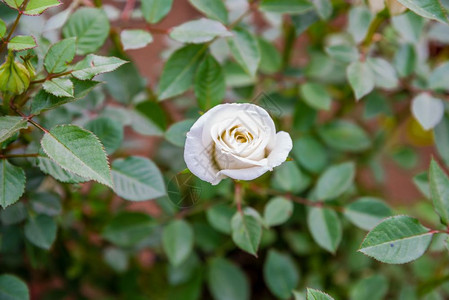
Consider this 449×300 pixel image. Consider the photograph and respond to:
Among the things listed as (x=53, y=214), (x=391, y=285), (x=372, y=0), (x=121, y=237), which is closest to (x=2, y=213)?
(x=53, y=214)

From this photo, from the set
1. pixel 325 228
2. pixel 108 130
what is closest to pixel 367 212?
pixel 325 228

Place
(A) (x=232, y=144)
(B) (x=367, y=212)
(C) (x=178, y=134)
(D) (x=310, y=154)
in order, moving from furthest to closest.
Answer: (D) (x=310, y=154) < (B) (x=367, y=212) < (C) (x=178, y=134) < (A) (x=232, y=144)

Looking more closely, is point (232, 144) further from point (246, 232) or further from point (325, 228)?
point (325, 228)

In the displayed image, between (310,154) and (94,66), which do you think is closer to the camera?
(94,66)

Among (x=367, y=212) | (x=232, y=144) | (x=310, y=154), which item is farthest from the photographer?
(x=310, y=154)

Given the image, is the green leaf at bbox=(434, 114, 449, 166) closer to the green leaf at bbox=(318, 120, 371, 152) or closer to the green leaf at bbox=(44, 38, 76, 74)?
the green leaf at bbox=(318, 120, 371, 152)

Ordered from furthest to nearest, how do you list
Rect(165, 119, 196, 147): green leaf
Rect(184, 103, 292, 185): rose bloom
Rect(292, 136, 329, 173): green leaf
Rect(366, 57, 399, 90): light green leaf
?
1. Rect(292, 136, 329, 173): green leaf
2. Rect(366, 57, 399, 90): light green leaf
3. Rect(165, 119, 196, 147): green leaf
4. Rect(184, 103, 292, 185): rose bloom

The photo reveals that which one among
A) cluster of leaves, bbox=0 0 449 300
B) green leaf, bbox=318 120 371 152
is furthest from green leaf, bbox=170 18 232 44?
green leaf, bbox=318 120 371 152
